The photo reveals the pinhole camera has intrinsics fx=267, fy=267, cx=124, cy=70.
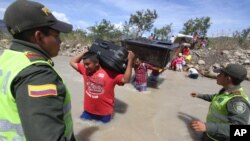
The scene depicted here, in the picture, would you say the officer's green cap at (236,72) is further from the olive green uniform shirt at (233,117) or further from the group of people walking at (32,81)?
the group of people walking at (32,81)

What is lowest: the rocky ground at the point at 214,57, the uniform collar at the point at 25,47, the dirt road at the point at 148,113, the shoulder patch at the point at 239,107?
the dirt road at the point at 148,113

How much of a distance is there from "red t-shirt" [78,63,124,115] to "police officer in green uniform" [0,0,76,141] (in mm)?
2620

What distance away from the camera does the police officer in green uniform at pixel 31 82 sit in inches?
42.8

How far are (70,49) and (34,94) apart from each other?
1250cm

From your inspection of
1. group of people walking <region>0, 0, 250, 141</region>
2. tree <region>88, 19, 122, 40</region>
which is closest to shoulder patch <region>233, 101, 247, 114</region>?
group of people walking <region>0, 0, 250, 141</region>

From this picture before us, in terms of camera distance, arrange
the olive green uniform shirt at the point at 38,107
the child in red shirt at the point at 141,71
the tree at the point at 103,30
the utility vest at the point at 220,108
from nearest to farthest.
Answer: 1. the olive green uniform shirt at the point at 38,107
2. the utility vest at the point at 220,108
3. the child in red shirt at the point at 141,71
4. the tree at the point at 103,30

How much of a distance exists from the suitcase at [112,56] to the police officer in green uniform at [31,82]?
2.64 meters

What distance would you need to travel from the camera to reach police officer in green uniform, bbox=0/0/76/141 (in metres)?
1.09

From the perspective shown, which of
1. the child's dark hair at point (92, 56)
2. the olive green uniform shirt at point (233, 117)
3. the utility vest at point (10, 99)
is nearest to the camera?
the utility vest at point (10, 99)

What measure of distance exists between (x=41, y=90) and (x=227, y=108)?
→ 280 cm

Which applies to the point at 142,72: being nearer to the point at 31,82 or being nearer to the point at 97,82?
the point at 97,82

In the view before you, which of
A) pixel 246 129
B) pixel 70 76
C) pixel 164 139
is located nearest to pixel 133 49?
pixel 70 76

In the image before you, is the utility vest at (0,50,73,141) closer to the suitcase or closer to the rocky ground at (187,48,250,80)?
the suitcase

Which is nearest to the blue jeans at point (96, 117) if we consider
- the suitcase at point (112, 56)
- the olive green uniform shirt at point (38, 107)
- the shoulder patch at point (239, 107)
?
the suitcase at point (112, 56)
